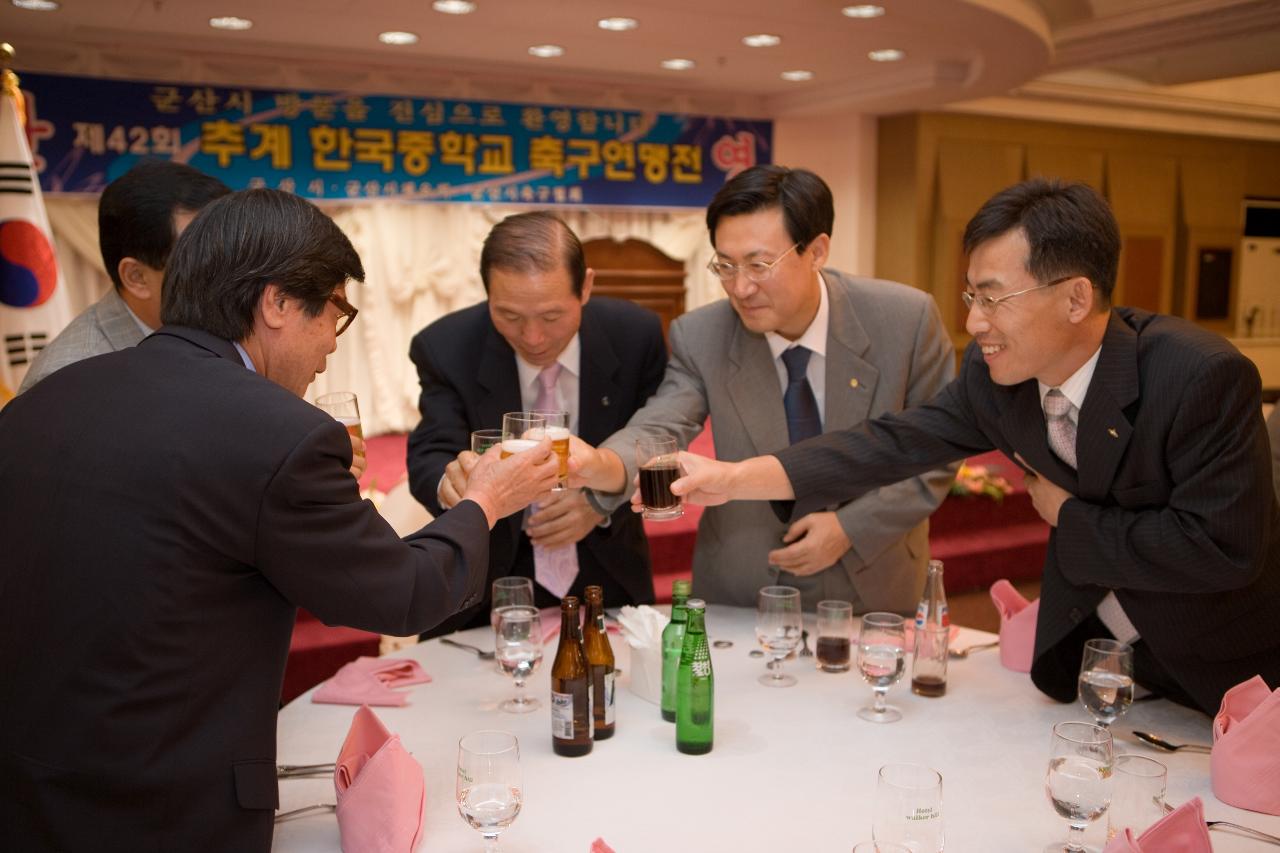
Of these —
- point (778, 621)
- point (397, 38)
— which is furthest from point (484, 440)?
point (397, 38)

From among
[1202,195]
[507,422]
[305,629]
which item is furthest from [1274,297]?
[507,422]

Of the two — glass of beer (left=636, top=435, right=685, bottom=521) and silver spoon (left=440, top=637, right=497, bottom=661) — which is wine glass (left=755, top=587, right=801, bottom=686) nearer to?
glass of beer (left=636, top=435, right=685, bottom=521)

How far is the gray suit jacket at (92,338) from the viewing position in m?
2.20

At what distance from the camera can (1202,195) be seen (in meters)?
10.8

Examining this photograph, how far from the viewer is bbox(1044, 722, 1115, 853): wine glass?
4.89 ft

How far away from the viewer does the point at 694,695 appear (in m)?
1.85

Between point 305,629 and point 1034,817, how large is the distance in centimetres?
351

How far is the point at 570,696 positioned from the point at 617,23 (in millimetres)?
5175

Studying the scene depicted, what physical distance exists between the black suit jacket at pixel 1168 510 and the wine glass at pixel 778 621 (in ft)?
1.60

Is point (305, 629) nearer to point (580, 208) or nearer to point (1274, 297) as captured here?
point (580, 208)

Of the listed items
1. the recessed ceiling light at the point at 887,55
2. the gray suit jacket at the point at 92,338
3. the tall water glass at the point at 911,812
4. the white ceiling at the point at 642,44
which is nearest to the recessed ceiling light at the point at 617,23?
the white ceiling at the point at 642,44

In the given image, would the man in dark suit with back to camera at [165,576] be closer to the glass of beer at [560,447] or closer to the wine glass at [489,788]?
the wine glass at [489,788]

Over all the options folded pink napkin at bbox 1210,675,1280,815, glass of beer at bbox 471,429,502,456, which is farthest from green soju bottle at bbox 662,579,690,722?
folded pink napkin at bbox 1210,675,1280,815

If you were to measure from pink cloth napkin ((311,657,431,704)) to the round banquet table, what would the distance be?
0.02m
